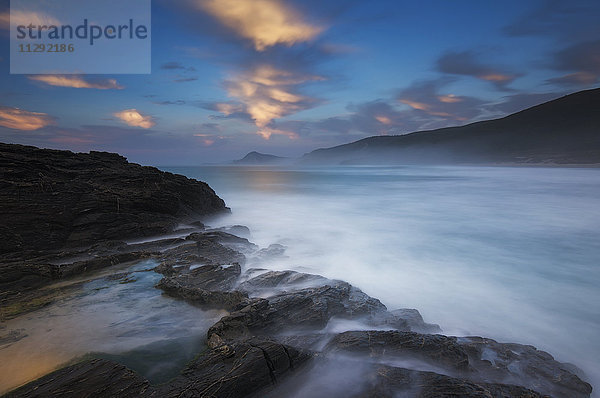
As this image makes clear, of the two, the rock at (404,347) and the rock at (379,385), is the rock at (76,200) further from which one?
the rock at (404,347)

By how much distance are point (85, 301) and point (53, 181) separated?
664 centimetres

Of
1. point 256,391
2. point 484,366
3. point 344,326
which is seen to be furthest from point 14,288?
point 484,366

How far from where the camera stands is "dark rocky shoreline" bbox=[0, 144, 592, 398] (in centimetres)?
350

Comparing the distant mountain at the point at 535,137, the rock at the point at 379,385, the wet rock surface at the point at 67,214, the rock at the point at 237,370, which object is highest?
the distant mountain at the point at 535,137

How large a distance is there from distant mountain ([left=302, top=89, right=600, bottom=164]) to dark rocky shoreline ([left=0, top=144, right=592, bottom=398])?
105 m

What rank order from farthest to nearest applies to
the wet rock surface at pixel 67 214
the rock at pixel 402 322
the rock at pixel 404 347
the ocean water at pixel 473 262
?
1. the wet rock surface at pixel 67 214
2. the ocean water at pixel 473 262
3. the rock at pixel 402 322
4. the rock at pixel 404 347

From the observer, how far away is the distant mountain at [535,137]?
94062 mm

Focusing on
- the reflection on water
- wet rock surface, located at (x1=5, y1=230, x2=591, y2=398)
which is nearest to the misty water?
the reflection on water

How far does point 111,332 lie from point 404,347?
17.2 feet

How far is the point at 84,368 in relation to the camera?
11.5ft

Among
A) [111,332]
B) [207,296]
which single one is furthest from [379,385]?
[111,332]

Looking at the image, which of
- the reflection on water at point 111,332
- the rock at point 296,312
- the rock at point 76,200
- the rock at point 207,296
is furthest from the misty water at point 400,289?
the rock at point 76,200

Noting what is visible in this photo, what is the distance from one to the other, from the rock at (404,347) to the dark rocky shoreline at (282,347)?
0.6 inches

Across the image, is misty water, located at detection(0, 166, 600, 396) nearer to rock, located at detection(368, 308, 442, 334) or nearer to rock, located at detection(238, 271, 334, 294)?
rock, located at detection(368, 308, 442, 334)
